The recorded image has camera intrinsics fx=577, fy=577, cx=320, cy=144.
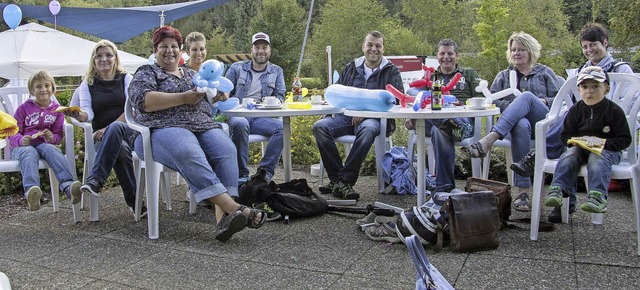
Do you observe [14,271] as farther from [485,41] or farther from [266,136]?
[485,41]

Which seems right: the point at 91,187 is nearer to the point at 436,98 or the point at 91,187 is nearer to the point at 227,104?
the point at 227,104

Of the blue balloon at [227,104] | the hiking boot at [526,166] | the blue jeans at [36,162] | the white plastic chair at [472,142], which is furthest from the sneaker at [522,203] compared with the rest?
the blue jeans at [36,162]

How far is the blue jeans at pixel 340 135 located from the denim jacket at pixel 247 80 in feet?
1.71

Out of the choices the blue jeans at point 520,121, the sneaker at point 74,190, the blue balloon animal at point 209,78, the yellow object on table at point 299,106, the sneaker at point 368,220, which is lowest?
the sneaker at point 368,220

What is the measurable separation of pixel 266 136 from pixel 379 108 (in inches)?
44.0

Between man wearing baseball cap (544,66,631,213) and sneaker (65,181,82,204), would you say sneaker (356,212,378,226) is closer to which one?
man wearing baseball cap (544,66,631,213)

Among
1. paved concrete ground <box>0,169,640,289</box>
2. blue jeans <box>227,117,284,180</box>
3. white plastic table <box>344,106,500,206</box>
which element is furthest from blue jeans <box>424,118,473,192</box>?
blue jeans <box>227,117,284,180</box>

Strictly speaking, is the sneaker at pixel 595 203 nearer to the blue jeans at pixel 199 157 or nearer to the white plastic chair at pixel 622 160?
the white plastic chair at pixel 622 160

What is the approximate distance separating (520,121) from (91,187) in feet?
8.85

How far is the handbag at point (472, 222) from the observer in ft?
9.37

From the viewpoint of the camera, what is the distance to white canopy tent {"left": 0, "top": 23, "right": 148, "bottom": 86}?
37.9 feet

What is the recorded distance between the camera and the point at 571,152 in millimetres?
3033

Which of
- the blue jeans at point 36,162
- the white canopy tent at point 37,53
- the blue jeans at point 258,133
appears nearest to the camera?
the blue jeans at point 36,162

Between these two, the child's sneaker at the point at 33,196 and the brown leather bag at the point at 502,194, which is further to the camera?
the child's sneaker at the point at 33,196
